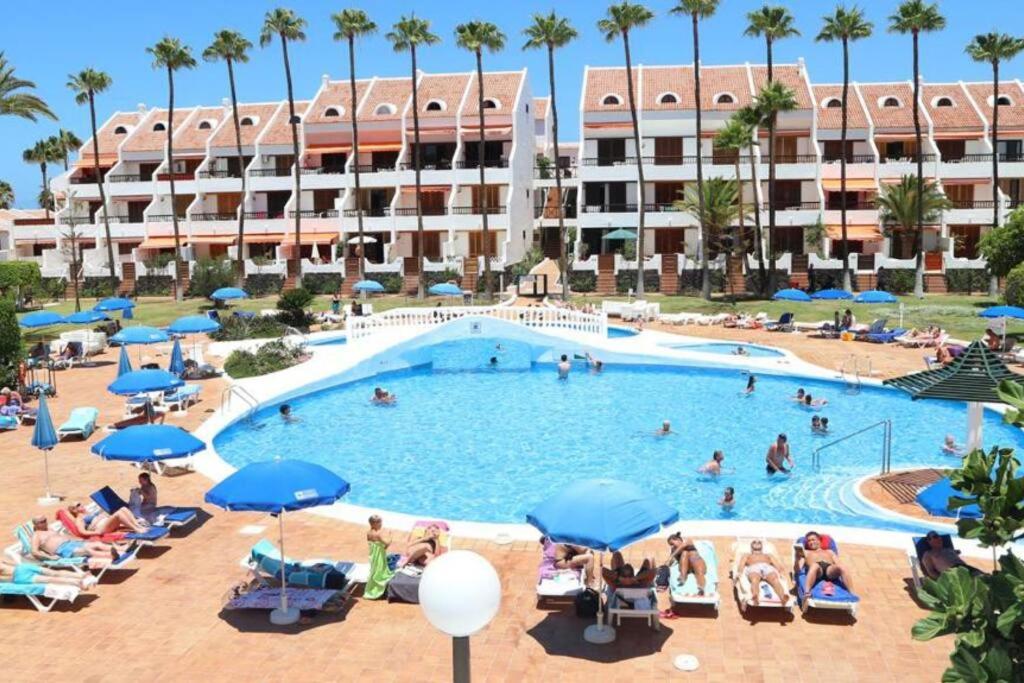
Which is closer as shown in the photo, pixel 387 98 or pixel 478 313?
pixel 478 313

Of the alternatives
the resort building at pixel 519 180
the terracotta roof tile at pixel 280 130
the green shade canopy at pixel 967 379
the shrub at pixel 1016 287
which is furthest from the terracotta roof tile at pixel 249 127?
the green shade canopy at pixel 967 379

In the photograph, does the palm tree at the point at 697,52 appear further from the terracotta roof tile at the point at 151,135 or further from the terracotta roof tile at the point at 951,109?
the terracotta roof tile at the point at 151,135

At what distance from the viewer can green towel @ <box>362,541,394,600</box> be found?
1195cm

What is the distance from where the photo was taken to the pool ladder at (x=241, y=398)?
2495 centimetres

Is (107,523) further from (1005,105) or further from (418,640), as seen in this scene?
(1005,105)

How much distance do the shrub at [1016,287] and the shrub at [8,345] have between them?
3370 centimetres

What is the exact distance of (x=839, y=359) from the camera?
3162 centimetres

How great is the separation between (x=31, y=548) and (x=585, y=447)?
13.4 metres

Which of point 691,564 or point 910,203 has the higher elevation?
point 910,203

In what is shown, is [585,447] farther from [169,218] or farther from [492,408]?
[169,218]

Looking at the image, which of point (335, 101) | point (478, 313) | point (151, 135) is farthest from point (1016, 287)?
point (151, 135)

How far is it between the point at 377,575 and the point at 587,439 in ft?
41.0

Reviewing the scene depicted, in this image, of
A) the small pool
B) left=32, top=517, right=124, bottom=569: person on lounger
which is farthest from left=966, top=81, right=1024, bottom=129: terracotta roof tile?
left=32, top=517, right=124, bottom=569: person on lounger

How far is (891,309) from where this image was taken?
43688 mm
